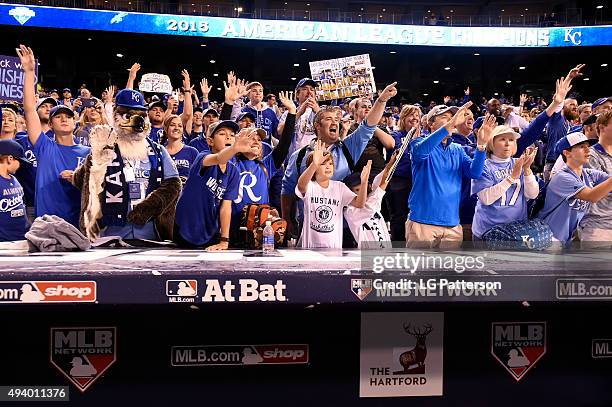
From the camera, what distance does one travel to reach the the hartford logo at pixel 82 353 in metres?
2.31

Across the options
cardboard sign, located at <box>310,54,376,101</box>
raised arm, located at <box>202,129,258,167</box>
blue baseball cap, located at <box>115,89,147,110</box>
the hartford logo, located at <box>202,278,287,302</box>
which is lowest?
the hartford logo, located at <box>202,278,287,302</box>

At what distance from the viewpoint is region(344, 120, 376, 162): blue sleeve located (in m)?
3.80

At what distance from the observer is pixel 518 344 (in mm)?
2508

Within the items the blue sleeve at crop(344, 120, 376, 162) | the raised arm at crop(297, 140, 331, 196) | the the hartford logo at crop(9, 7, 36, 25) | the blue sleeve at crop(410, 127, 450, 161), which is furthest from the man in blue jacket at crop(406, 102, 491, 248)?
the the hartford logo at crop(9, 7, 36, 25)

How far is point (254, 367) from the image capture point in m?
2.39

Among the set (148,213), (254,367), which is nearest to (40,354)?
(254,367)

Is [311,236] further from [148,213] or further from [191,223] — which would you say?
[148,213]

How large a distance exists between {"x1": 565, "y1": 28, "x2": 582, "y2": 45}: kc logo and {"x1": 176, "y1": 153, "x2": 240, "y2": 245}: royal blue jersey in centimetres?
1925

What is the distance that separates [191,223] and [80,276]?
1.43m

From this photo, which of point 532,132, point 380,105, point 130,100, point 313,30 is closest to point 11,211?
point 130,100

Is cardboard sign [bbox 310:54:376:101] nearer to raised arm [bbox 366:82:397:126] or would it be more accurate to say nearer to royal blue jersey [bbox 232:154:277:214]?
Result: raised arm [bbox 366:82:397:126]

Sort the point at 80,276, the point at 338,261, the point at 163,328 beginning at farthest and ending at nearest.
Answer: the point at 163,328 → the point at 338,261 → the point at 80,276

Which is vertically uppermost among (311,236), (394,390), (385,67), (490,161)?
(385,67)

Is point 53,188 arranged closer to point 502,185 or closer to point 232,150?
point 232,150
